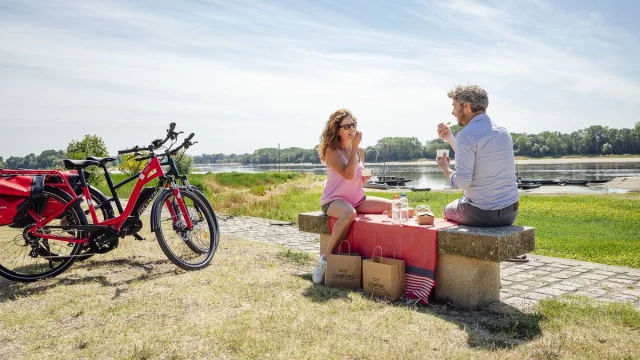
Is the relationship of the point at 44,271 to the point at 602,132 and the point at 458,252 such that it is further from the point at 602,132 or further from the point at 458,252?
the point at 602,132

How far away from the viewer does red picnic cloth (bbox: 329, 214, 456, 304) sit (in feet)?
14.8

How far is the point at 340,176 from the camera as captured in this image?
5.44 m

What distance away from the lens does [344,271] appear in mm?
4891

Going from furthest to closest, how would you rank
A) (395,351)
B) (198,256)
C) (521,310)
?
(198,256) → (521,310) → (395,351)

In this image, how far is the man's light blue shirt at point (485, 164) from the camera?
4.33m

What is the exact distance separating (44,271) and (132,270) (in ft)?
2.81

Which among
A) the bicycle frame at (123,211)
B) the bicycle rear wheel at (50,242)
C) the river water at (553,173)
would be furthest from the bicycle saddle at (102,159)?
the river water at (553,173)

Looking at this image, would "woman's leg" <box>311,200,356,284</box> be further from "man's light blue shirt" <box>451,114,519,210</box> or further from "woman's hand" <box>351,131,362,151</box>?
"man's light blue shirt" <box>451,114,519,210</box>

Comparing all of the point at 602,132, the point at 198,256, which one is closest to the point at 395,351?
the point at 198,256

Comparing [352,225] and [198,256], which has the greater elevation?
[352,225]

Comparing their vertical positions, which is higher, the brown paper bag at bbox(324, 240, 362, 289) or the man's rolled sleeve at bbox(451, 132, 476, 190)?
the man's rolled sleeve at bbox(451, 132, 476, 190)

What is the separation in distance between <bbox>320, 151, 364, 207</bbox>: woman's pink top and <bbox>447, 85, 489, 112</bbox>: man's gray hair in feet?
4.64

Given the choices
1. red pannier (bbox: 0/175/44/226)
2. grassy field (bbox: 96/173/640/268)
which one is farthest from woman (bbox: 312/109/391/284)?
grassy field (bbox: 96/173/640/268)

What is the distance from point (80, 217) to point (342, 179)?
9.08 feet
